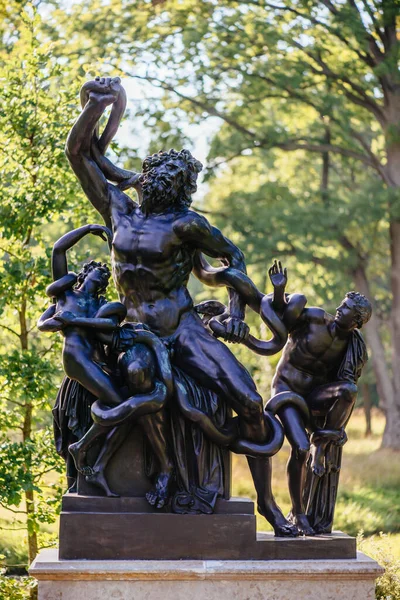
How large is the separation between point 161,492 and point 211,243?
1585mm

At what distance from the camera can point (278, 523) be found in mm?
6547

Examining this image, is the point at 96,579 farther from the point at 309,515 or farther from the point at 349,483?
the point at 349,483

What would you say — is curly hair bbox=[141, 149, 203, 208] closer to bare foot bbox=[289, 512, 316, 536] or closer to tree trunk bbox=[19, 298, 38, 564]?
bare foot bbox=[289, 512, 316, 536]

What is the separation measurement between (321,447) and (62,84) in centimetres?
510

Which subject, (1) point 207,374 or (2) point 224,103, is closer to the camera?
(1) point 207,374

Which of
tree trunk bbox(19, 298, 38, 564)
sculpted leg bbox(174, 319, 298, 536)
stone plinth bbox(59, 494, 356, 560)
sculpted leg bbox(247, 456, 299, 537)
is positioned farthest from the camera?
tree trunk bbox(19, 298, 38, 564)

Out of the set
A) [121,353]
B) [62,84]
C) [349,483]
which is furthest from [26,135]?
[349,483]

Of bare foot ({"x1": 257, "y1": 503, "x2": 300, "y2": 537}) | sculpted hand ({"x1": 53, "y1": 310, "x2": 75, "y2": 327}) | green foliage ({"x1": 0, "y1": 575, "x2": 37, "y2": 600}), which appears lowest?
green foliage ({"x1": 0, "y1": 575, "x2": 37, "y2": 600})

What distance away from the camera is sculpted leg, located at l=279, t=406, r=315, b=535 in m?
6.73

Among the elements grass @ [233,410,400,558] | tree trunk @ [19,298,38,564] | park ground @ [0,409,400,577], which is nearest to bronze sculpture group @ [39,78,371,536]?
park ground @ [0,409,400,577]

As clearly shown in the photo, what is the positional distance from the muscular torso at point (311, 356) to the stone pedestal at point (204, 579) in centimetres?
120

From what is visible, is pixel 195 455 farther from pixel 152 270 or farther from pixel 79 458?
pixel 152 270

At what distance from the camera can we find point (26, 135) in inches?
385

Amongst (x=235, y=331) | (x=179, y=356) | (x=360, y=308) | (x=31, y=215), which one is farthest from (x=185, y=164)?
(x=31, y=215)
